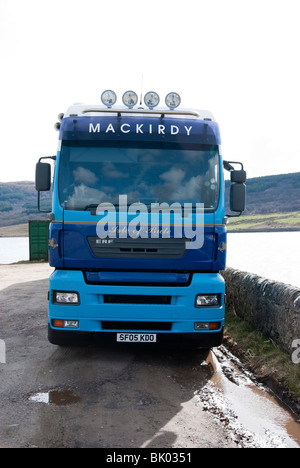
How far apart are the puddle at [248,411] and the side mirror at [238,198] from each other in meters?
2.16

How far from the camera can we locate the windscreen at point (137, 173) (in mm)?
5133

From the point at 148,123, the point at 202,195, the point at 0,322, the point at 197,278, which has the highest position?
the point at 148,123

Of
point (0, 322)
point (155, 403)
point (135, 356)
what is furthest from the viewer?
point (0, 322)

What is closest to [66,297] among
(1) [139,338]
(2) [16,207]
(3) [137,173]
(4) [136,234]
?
(1) [139,338]

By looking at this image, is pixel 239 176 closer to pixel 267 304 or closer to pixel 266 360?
pixel 267 304

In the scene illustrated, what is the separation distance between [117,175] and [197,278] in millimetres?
1624

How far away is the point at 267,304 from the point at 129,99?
3.58 metres

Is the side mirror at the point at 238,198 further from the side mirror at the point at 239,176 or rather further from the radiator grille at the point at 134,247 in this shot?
the radiator grille at the point at 134,247

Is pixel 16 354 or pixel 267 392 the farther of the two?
pixel 16 354

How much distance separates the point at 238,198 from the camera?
225 inches

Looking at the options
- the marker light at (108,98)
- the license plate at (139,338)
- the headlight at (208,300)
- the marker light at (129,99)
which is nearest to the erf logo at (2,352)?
the license plate at (139,338)

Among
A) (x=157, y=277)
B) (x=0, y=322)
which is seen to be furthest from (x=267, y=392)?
(x=0, y=322)

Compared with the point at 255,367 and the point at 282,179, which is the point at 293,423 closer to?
the point at 255,367

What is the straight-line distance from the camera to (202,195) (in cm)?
523
